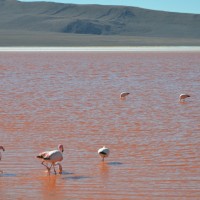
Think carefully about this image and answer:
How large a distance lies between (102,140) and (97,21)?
384 feet

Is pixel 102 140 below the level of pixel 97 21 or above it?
below

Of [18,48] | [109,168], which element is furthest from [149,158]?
[18,48]

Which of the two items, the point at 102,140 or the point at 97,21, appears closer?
the point at 102,140

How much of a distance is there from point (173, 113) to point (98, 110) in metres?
1.72

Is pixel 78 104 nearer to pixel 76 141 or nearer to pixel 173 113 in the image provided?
pixel 173 113

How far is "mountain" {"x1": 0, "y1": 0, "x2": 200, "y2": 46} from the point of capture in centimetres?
11881

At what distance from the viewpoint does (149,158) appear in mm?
10312

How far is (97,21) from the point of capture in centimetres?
12812

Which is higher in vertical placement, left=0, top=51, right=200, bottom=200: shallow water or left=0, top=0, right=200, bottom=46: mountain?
left=0, top=0, right=200, bottom=46: mountain

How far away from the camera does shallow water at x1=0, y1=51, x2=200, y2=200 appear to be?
8625 mm

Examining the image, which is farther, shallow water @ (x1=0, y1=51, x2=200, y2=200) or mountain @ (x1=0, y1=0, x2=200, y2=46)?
Result: mountain @ (x1=0, y1=0, x2=200, y2=46)

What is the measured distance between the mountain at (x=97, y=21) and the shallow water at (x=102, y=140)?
8640 cm

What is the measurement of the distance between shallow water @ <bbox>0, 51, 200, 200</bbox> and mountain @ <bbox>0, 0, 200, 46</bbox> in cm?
8640

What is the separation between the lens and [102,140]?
39.0ft
